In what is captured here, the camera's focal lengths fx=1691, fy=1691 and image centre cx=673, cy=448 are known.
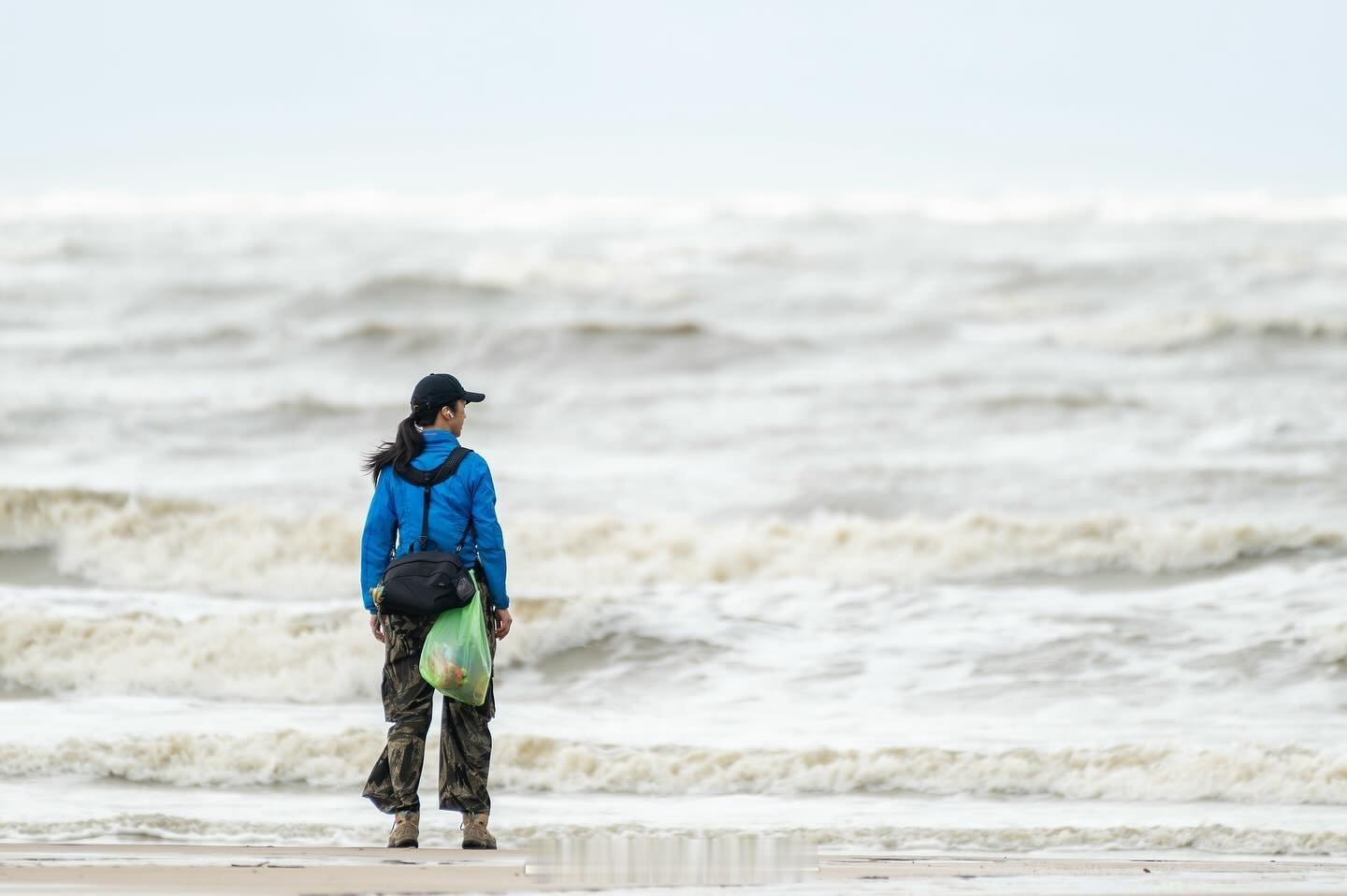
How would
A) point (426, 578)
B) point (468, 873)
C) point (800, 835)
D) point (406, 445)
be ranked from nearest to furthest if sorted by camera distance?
1. point (468, 873)
2. point (426, 578)
3. point (406, 445)
4. point (800, 835)

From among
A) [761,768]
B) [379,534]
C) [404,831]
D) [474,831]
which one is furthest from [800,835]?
[379,534]

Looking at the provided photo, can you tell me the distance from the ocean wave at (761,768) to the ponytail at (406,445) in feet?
7.95

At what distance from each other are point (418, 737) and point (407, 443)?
1015 mm

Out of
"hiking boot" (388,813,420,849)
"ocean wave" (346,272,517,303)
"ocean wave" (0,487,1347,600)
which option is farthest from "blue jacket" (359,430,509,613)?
"ocean wave" (346,272,517,303)

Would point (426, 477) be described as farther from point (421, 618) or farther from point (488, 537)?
point (421, 618)

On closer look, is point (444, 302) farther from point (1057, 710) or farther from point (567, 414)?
point (1057, 710)

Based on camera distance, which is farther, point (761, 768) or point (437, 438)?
point (761, 768)

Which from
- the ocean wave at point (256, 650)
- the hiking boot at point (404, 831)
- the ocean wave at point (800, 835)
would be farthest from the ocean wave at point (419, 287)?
the hiking boot at point (404, 831)

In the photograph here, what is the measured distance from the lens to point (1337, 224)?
44.0 meters

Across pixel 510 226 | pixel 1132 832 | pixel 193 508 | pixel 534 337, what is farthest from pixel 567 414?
pixel 510 226

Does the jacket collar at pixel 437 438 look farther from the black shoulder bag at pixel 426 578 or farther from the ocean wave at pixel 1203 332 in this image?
the ocean wave at pixel 1203 332

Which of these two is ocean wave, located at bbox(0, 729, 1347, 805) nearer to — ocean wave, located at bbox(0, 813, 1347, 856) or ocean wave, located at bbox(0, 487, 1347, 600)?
ocean wave, located at bbox(0, 813, 1347, 856)

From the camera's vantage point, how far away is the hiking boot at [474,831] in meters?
5.86

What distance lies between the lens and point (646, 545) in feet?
45.3
